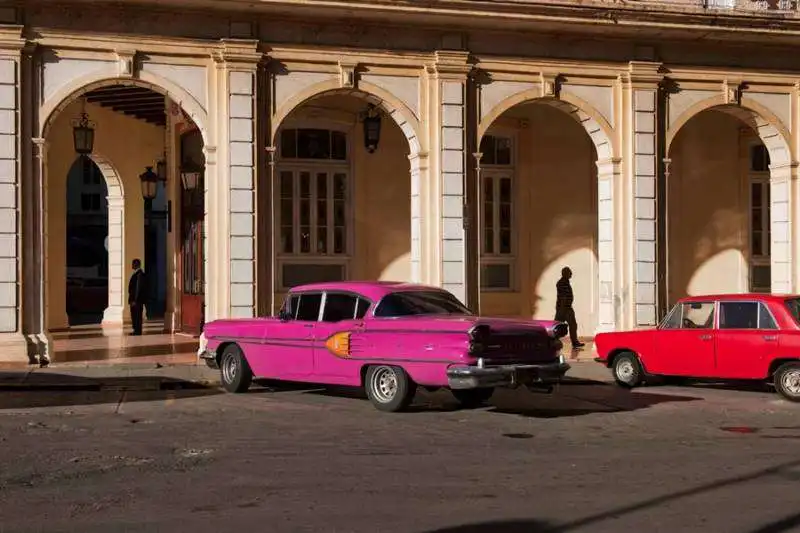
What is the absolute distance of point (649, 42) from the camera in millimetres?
19969

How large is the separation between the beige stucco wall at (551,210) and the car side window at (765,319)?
8.59 m

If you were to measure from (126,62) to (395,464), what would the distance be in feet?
35.2

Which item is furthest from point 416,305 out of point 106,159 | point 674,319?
point 106,159

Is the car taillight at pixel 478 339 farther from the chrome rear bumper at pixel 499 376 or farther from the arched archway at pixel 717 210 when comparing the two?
the arched archway at pixel 717 210

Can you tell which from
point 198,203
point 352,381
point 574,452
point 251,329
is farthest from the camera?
point 198,203

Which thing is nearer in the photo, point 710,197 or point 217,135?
point 217,135

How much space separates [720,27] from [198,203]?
420 inches

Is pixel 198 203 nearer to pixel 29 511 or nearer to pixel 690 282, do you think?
pixel 690 282

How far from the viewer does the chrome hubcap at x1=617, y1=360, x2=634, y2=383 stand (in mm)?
15570

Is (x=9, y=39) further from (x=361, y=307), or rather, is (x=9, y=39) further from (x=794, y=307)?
(x=794, y=307)

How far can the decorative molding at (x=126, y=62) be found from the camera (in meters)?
17.7

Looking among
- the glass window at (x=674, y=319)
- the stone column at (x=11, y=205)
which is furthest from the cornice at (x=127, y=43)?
the glass window at (x=674, y=319)

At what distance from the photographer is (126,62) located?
57.9ft

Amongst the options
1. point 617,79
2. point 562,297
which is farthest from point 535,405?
point 617,79
